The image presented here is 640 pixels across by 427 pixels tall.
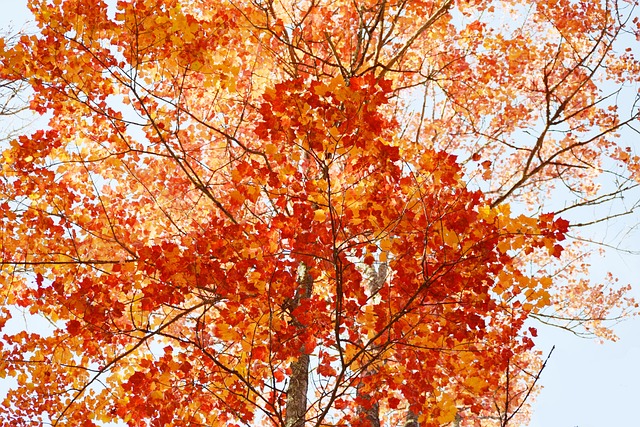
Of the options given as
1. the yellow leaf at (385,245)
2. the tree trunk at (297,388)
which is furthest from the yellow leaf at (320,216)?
the tree trunk at (297,388)

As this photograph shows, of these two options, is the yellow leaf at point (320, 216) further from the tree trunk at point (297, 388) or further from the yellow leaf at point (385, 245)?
the tree trunk at point (297, 388)

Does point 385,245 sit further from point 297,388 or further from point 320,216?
point 297,388

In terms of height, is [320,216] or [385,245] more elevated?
[320,216]

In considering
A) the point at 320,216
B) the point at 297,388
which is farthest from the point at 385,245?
the point at 297,388

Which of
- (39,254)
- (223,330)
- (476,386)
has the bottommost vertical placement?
(476,386)

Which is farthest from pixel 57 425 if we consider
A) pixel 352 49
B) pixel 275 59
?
pixel 352 49

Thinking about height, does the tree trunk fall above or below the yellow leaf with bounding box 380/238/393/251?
below

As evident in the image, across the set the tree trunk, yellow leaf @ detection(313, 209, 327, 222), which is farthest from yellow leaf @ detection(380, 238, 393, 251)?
the tree trunk

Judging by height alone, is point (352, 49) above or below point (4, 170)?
above

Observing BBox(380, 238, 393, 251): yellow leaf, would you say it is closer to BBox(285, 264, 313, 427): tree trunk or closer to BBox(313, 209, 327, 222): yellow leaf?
BBox(313, 209, 327, 222): yellow leaf

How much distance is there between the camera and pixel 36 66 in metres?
5.47

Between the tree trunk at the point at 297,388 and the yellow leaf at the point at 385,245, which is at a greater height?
the yellow leaf at the point at 385,245

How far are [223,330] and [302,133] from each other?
5.86 ft

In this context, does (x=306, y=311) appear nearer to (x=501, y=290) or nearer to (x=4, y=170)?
(x=501, y=290)
